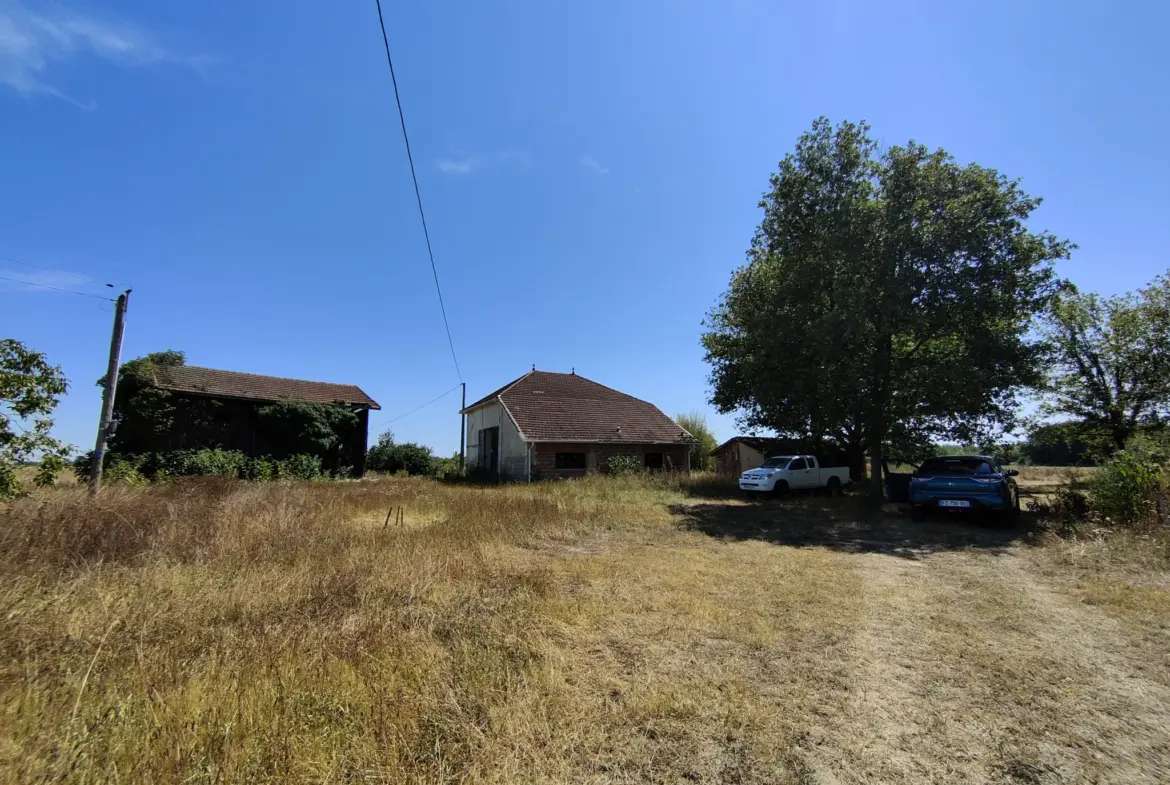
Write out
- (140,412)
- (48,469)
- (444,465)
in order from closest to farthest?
(48,469) < (140,412) < (444,465)

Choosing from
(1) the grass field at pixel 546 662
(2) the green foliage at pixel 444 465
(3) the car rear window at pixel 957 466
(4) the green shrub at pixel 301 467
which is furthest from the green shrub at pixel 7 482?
→ (2) the green foliage at pixel 444 465

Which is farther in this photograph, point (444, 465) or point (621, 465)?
point (444, 465)

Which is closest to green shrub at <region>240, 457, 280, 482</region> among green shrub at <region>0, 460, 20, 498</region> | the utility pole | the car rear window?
the utility pole

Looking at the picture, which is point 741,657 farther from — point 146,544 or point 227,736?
point 146,544

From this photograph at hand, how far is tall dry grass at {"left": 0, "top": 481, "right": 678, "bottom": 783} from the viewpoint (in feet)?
8.47

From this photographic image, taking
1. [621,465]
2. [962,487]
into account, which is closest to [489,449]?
[621,465]

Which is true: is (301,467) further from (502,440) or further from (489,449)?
(489,449)

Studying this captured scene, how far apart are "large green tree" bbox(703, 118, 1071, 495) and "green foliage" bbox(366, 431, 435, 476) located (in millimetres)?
25059

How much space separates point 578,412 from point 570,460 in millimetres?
3500

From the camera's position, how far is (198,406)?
73.3 feet

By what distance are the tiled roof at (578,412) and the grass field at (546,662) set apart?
18.5 metres

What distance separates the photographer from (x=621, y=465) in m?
25.6

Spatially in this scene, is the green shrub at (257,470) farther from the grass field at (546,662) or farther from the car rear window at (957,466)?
the car rear window at (957,466)

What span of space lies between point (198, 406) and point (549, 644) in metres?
25.2
